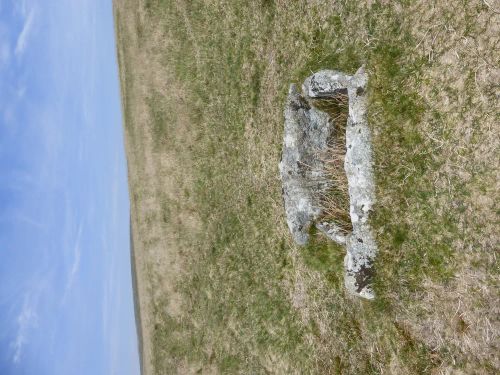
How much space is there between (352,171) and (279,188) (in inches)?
123

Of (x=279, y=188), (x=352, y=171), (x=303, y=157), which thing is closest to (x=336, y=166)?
(x=303, y=157)

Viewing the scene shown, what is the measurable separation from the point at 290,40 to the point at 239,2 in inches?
96.8

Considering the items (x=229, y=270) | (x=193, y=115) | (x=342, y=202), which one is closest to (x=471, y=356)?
(x=342, y=202)

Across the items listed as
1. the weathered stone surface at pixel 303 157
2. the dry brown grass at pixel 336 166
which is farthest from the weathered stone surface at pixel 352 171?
the dry brown grass at pixel 336 166

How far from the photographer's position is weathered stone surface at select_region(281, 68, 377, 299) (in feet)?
24.9

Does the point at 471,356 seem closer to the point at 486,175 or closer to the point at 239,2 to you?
the point at 486,175

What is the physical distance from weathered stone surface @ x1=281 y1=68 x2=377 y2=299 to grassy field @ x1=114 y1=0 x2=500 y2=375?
0.20 meters

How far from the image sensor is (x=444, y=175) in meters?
6.97

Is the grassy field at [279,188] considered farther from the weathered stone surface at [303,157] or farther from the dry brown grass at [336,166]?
the weathered stone surface at [303,157]

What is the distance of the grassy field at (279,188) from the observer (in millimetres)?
6688

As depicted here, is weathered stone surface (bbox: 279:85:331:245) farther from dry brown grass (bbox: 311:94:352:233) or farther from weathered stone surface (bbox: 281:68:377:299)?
dry brown grass (bbox: 311:94:352:233)

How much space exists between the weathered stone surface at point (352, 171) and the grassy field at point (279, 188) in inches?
7.8

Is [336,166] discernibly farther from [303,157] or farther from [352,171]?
[352,171]

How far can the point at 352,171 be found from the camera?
25.1ft
